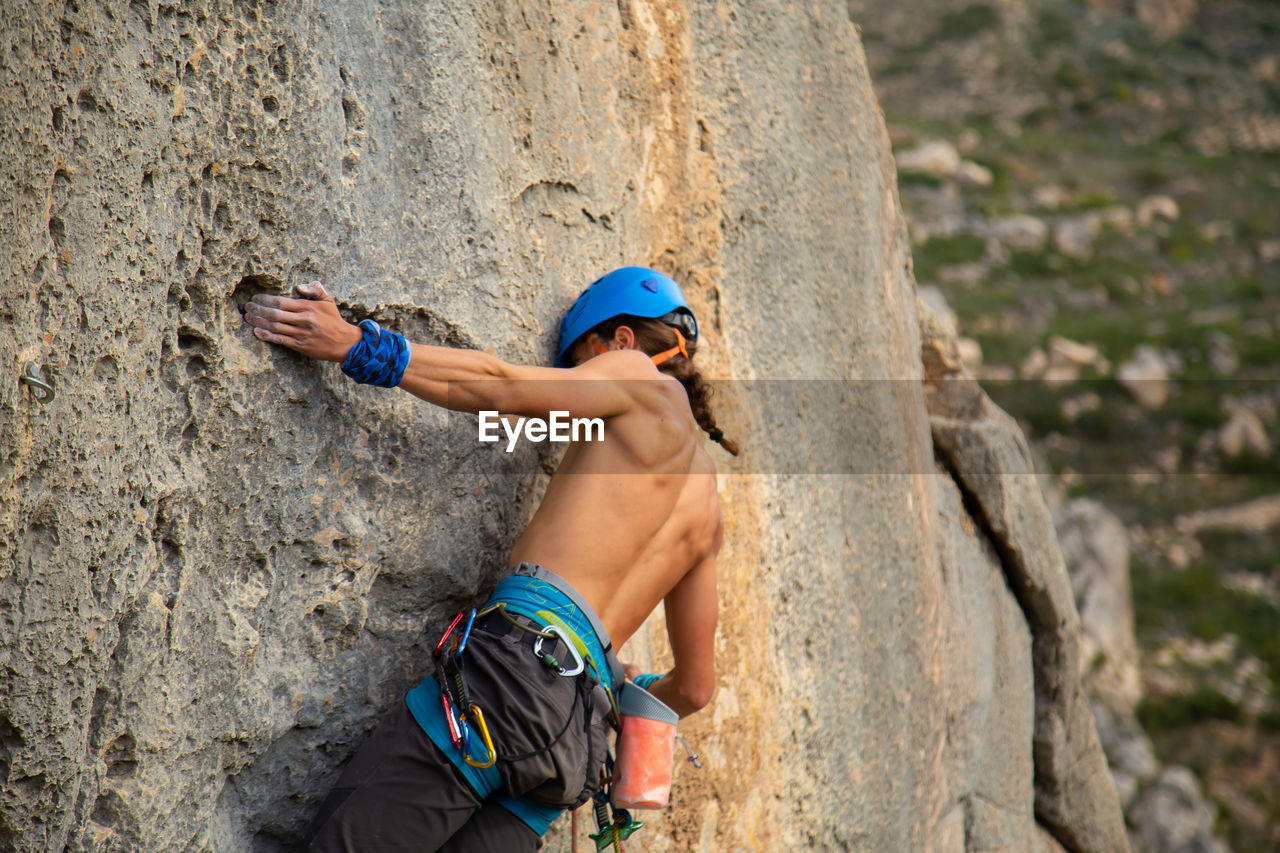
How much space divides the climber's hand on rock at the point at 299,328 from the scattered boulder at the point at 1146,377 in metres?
15.8

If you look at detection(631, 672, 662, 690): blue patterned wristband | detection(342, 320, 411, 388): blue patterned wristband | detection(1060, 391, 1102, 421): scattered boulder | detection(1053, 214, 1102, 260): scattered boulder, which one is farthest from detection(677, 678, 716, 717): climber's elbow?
detection(1053, 214, 1102, 260): scattered boulder

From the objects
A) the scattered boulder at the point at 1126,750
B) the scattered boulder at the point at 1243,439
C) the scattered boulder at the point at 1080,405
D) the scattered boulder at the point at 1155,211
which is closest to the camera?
the scattered boulder at the point at 1126,750

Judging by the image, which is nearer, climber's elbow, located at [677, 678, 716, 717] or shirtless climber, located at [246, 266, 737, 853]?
shirtless climber, located at [246, 266, 737, 853]

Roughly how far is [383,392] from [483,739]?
3.30ft

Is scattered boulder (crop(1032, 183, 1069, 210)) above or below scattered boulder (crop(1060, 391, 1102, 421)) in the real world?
above

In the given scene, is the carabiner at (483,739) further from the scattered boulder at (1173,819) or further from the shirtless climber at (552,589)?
the scattered boulder at (1173,819)

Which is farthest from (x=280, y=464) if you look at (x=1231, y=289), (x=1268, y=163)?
(x=1268, y=163)

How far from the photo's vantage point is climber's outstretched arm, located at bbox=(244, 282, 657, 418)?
8.90ft

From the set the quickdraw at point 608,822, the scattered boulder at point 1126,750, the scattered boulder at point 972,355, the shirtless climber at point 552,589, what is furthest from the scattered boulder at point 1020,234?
the quickdraw at point 608,822

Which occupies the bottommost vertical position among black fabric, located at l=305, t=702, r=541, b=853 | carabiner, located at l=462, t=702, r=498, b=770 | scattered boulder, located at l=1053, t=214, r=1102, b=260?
scattered boulder, located at l=1053, t=214, r=1102, b=260

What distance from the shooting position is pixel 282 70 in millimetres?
2738

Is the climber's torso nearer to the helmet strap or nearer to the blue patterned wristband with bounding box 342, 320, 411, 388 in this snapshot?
the helmet strap

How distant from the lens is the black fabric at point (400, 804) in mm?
2656

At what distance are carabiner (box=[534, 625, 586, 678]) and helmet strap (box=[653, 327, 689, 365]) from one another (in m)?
0.93
